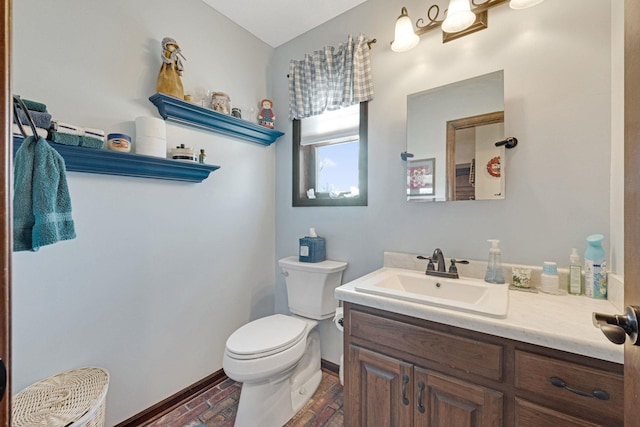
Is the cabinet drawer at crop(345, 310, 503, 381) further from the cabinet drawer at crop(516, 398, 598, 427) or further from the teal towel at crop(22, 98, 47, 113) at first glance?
the teal towel at crop(22, 98, 47, 113)

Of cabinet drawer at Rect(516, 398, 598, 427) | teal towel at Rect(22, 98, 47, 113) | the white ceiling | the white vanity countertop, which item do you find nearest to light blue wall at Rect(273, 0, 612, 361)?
the white ceiling

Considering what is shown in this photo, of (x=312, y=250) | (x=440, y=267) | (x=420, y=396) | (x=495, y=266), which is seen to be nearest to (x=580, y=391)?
(x=420, y=396)

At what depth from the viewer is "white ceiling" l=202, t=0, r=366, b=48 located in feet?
5.69

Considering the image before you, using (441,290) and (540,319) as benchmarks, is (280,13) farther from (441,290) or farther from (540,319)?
(540,319)

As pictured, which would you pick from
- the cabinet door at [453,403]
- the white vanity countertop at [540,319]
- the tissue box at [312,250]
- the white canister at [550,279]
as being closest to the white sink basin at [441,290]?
the white vanity countertop at [540,319]

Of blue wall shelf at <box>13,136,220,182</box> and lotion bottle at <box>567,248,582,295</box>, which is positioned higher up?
blue wall shelf at <box>13,136,220,182</box>

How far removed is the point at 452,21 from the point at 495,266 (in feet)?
3.86

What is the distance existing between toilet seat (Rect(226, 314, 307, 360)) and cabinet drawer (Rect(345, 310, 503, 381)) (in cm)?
43

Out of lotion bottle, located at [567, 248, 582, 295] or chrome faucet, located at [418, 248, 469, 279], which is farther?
chrome faucet, located at [418, 248, 469, 279]

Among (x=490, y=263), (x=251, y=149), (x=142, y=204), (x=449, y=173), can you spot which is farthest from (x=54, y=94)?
(x=490, y=263)

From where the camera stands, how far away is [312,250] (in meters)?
1.82

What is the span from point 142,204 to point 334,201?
1148 mm

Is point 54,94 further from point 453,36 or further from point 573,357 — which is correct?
point 573,357

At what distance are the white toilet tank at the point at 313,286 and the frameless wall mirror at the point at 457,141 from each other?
2.26ft
